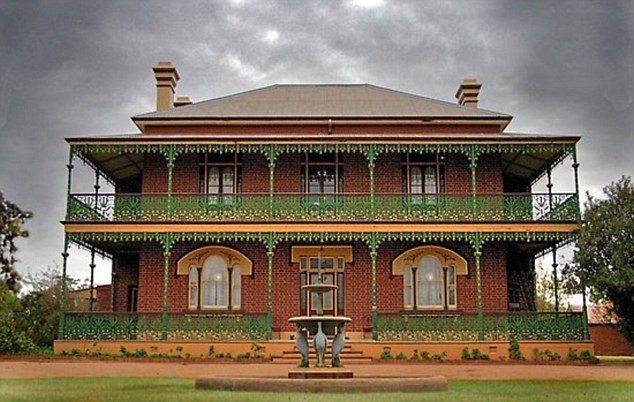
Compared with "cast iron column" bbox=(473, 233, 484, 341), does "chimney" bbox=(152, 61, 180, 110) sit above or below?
above

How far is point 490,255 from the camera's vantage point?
976 inches

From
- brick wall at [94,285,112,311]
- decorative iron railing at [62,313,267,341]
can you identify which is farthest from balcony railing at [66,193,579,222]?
brick wall at [94,285,112,311]

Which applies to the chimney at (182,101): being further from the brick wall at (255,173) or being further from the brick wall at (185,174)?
the brick wall at (255,173)

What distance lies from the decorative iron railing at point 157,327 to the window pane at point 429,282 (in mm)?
4727

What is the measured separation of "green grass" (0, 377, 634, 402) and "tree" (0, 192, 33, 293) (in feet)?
16.5

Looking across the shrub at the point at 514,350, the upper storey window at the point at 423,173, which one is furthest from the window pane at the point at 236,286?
the shrub at the point at 514,350

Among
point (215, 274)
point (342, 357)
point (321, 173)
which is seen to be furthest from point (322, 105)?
point (342, 357)

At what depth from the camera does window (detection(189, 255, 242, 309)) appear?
80.2 ft

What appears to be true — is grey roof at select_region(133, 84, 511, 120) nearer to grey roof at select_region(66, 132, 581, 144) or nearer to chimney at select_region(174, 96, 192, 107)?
chimney at select_region(174, 96, 192, 107)

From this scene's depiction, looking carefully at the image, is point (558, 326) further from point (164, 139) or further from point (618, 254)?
point (164, 139)

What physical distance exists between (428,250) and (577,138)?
5159 mm

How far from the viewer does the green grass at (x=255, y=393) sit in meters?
12.1

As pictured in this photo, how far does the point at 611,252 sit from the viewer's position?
21531 mm

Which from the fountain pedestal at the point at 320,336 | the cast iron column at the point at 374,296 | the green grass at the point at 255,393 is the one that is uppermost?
the cast iron column at the point at 374,296
